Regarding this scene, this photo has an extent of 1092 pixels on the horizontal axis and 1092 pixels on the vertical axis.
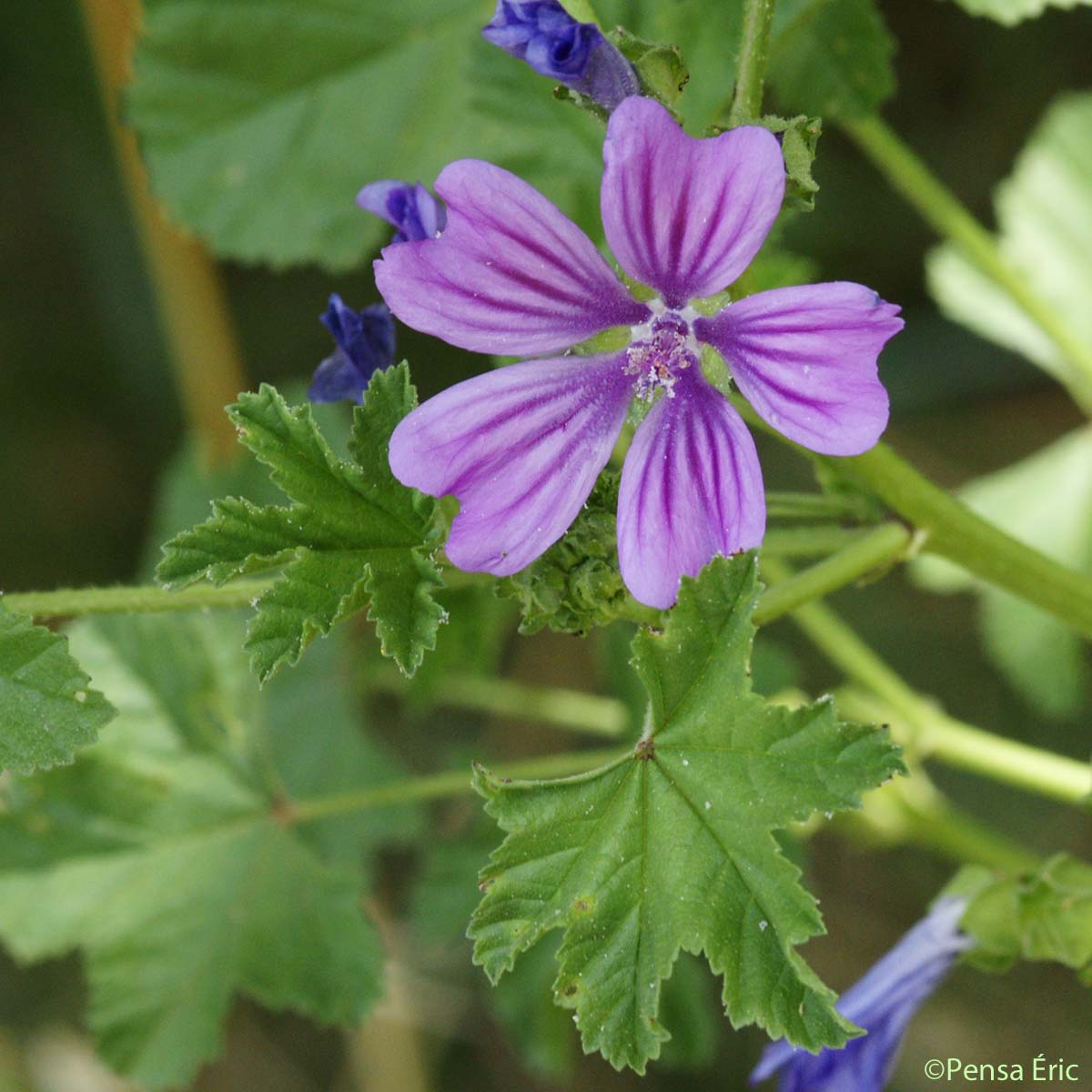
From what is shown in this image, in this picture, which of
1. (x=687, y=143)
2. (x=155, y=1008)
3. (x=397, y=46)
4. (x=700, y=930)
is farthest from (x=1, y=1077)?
(x=687, y=143)

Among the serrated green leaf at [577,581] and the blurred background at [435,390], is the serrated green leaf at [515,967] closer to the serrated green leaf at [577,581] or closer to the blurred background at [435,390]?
the blurred background at [435,390]

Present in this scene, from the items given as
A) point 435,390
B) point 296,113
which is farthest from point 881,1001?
point 435,390

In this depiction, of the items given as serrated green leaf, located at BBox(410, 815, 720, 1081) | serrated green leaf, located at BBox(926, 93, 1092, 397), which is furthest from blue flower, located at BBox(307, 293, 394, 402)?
serrated green leaf, located at BBox(926, 93, 1092, 397)

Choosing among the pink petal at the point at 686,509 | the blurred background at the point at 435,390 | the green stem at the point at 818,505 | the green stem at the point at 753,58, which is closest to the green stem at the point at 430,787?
the green stem at the point at 818,505

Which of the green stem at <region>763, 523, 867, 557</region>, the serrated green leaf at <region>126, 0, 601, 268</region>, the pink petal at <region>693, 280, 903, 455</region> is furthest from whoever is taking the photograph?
the serrated green leaf at <region>126, 0, 601, 268</region>

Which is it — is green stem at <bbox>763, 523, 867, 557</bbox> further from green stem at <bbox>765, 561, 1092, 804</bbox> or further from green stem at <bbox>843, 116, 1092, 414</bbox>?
green stem at <bbox>843, 116, 1092, 414</bbox>
